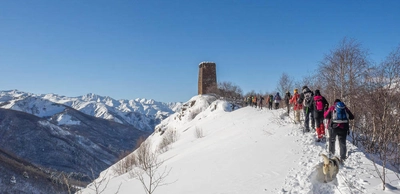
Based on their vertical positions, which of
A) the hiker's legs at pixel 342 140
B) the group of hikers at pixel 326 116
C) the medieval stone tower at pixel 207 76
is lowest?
the hiker's legs at pixel 342 140

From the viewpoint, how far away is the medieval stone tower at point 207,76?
46656mm

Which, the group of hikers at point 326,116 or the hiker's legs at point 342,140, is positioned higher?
the group of hikers at point 326,116

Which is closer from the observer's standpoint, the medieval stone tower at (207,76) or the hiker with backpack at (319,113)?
the hiker with backpack at (319,113)

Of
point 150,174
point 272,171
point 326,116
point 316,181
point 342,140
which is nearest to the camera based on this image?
point 150,174

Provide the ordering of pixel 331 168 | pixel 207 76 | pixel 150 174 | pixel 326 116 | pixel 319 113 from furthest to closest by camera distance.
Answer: pixel 207 76 < pixel 319 113 < pixel 326 116 < pixel 331 168 < pixel 150 174

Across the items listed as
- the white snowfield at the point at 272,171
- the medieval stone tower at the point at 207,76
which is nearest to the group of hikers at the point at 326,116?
the white snowfield at the point at 272,171

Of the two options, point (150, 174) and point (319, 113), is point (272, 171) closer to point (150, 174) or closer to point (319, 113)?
point (319, 113)

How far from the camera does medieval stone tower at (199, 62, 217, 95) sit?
46.7 meters

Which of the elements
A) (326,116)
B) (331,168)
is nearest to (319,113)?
(326,116)

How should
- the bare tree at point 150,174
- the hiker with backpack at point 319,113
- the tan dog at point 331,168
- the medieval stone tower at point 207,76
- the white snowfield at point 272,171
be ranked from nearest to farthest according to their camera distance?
the bare tree at point 150,174 → the white snowfield at point 272,171 → the tan dog at point 331,168 → the hiker with backpack at point 319,113 → the medieval stone tower at point 207,76

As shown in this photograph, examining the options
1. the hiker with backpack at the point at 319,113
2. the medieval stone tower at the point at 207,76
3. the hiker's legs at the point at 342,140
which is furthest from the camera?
the medieval stone tower at the point at 207,76

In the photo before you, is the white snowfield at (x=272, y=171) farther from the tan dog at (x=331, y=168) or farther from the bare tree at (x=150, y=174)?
the bare tree at (x=150, y=174)

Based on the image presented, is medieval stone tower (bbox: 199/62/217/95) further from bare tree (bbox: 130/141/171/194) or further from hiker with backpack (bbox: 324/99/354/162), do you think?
hiker with backpack (bbox: 324/99/354/162)

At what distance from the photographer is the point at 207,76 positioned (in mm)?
47000
